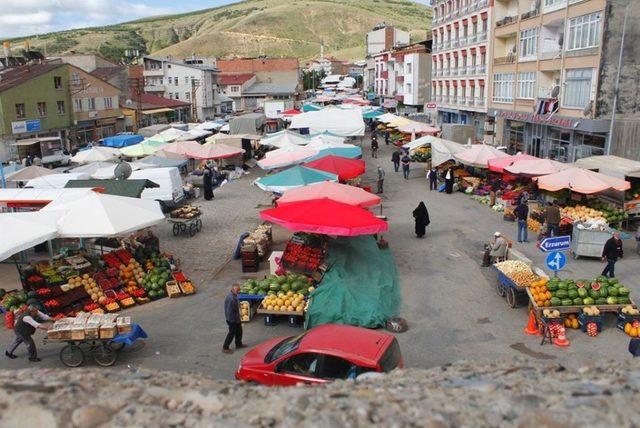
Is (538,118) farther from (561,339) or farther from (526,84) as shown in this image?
(561,339)

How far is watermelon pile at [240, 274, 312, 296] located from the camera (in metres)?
13.3

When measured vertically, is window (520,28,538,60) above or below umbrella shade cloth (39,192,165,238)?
above

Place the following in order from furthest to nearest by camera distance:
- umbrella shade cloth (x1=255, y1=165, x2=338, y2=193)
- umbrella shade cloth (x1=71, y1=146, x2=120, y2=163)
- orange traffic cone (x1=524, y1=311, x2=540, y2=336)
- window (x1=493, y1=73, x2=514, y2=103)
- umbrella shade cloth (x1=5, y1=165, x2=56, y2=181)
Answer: window (x1=493, y1=73, x2=514, y2=103) < umbrella shade cloth (x1=71, y1=146, x2=120, y2=163) < umbrella shade cloth (x1=5, y1=165, x2=56, y2=181) < umbrella shade cloth (x1=255, y1=165, x2=338, y2=193) < orange traffic cone (x1=524, y1=311, x2=540, y2=336)

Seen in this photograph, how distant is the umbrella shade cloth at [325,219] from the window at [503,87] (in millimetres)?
31159

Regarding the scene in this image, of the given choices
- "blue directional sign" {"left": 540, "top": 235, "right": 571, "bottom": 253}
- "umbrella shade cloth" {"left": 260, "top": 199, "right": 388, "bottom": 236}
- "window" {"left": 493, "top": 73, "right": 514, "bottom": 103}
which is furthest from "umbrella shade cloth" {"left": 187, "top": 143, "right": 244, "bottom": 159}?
"window" {"left": 493, "top": 73, "right": 514, "bottom": 103}

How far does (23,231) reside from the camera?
13336mm

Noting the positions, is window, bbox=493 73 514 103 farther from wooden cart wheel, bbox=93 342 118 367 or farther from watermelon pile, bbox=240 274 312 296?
wooden cart wheel, bbox=93 342 118 367

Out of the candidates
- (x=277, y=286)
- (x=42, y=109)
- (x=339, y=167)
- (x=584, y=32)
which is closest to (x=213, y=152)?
(x=339, y=167)

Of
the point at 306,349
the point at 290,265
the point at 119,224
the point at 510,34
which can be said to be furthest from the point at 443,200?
the point at 510,34

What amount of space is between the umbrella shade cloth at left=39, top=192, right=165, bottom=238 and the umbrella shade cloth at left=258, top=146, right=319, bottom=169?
10595 mm

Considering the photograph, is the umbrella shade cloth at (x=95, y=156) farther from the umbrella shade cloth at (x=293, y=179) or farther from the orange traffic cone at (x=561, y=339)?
the orange traffic cone at (x=561, y=339)

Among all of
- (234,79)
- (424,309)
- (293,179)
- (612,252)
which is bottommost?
(424,309)

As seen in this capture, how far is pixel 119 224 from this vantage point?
14.4m

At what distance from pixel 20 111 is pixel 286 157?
29753mm
